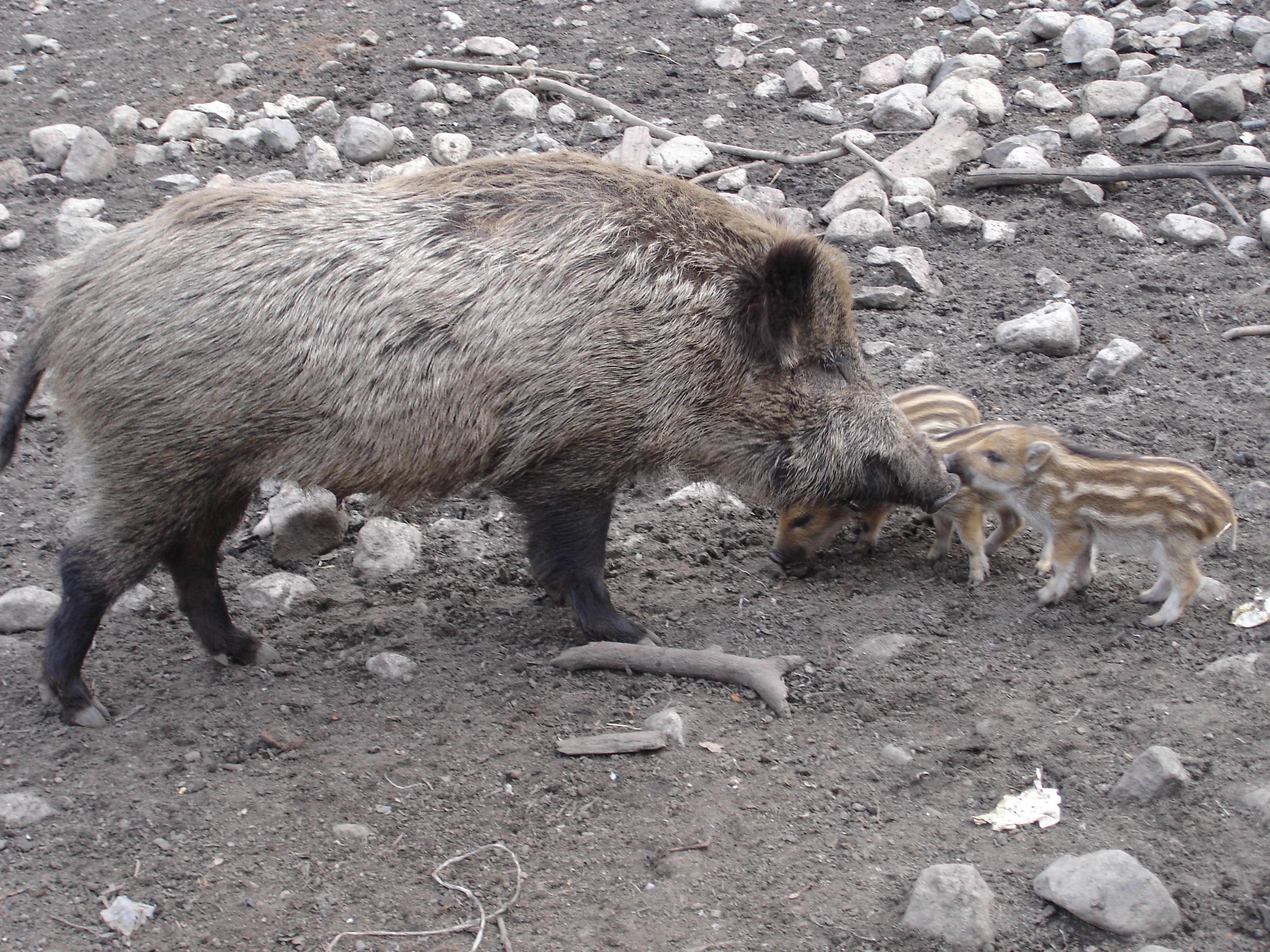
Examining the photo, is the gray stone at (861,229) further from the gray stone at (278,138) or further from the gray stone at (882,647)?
the gray stone at (278,138)

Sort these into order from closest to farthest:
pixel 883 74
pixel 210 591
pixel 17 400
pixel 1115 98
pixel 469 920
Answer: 1. pixel 469 920
2. pixel 17 400
3. pixel 210 591
4. pixel 1115 98
5. pixel 883 74

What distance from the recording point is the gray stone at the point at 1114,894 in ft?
9.23

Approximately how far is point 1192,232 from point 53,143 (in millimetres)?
7610

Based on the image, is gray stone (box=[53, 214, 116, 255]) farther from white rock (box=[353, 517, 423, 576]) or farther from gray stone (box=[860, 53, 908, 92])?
gray stone (box=[860, 53, 908, 92])

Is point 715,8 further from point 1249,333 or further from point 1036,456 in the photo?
point 1036,456

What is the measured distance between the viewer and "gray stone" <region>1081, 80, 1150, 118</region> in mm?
8039

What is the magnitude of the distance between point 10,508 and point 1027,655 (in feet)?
14.9

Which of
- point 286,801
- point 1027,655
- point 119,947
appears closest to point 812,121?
point 1027,655

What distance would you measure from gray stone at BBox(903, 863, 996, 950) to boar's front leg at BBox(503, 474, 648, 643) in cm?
168

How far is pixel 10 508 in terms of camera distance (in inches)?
210

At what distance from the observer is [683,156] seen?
303 inches

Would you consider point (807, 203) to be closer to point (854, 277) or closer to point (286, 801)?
point (854, 277)

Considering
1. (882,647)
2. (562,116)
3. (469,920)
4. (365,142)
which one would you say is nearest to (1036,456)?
(882,647)

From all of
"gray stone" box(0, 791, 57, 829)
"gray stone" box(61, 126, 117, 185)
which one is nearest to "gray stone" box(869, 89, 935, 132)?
"gray stone" box(61, 126, 117, 185)
